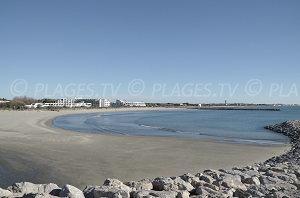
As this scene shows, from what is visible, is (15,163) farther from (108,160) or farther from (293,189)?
(293,189)

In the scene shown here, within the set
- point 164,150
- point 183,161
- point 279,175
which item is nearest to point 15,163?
point 183,161

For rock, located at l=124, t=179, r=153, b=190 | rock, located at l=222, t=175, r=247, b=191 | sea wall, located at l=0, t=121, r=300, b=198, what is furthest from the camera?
rock, located at l=222, t=175, r=247, b=191

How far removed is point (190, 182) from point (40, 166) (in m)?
7.22

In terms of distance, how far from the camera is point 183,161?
16688 mm

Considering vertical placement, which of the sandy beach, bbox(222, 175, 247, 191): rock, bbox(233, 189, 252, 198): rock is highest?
bbox(222, 175, 247, 191): rock

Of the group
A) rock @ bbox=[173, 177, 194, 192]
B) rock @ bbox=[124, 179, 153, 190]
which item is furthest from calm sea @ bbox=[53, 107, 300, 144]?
rock @ bbox=[124, 179, 153, 190]

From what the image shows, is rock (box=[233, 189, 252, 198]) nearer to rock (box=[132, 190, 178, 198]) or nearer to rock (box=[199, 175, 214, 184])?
rock (box=[199, 175, 214, 184])

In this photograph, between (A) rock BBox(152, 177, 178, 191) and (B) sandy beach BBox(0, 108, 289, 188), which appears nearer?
(A) rock BBox(152, 177, 178, 191)

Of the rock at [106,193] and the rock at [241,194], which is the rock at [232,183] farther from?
the rock at [106,193]

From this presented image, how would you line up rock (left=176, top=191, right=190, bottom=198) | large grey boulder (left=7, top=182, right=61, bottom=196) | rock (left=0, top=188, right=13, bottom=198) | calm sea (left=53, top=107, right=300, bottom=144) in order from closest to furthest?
rock (left=0, top=188, right=13, bottom=198) → large grey boulder (left=7, top=182, right=61, bottom=196) → rock (left=176, top=191, right=190, bottom=198) → calm sea (left=53, top=107, right=300, bottom=144)

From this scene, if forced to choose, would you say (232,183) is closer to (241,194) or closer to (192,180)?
(241,194)

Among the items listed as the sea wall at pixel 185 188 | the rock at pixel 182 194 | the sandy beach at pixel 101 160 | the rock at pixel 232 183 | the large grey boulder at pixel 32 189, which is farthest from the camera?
the sandy beach at pixel 101 160

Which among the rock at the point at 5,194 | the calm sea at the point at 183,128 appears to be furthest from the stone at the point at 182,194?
the calm sea at the point at 183,128

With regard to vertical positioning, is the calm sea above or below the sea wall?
below
